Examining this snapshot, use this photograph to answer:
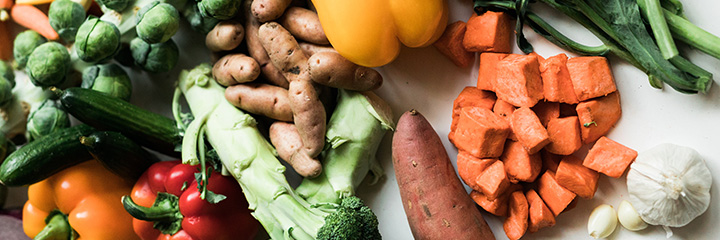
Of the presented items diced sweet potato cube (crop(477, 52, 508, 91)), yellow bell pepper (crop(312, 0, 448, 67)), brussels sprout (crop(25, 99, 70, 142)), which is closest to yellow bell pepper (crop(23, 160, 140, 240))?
brussels sprout (crop(25, 99, 70, 142))

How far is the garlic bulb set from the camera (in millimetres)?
1104

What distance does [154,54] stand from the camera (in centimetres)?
148

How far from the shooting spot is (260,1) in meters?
1.33

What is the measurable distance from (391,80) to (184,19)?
0.61 m

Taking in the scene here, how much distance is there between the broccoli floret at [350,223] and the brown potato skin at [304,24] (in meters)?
0.39

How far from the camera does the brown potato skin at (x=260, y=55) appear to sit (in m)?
1.40

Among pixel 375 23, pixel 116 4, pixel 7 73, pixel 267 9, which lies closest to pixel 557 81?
pixel 375 23

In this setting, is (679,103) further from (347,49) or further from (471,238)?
(347,49)

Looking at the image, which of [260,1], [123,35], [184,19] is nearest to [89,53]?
[123,35]

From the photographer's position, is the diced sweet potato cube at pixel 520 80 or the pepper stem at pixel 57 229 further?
the pepper stem at pixel 57 229

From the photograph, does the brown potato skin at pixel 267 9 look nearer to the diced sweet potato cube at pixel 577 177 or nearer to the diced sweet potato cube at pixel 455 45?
the diced sweet potato cube at pixel 455 45

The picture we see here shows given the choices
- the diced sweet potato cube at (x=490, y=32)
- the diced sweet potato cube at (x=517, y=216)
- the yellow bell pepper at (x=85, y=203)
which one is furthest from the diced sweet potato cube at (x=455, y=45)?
the yellow bell pepper at (x=85, y=203)

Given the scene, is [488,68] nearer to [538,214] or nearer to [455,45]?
[455,45]

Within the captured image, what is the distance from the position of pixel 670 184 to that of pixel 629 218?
13cm
